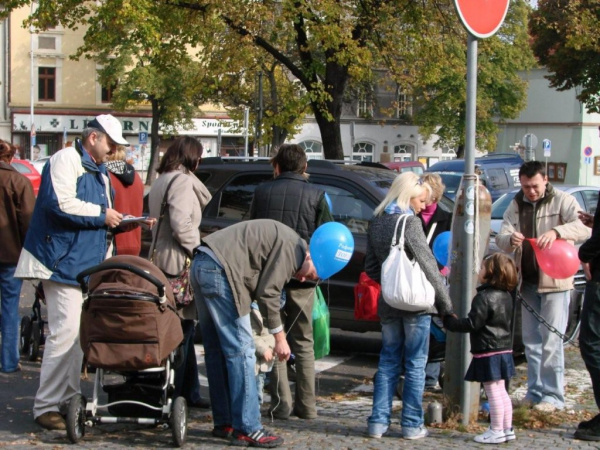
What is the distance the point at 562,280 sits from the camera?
22.4 feet

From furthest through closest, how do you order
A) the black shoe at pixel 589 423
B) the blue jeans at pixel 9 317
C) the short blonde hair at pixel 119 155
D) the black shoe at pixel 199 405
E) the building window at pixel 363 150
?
1. the building window at pixel 363 150
2. the blue jeans at pixel 9 317
3. the short blonde hair at pixel 119 155
4. the black shoe at pixel 199 405
5. the black shoe at pixel 589 423

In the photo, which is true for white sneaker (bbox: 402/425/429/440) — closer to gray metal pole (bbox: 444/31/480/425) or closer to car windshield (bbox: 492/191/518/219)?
gray metal pole (bbox: 444/31/480/425)

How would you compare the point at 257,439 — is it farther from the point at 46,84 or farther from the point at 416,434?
the point at 46,84

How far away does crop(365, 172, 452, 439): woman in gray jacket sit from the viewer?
5977 millimetres

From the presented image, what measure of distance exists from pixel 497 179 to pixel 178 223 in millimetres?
19612

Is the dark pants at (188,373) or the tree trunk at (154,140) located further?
the tree trunk at (154,140)

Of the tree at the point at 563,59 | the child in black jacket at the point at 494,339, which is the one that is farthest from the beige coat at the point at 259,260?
the tree at the point at 563,59

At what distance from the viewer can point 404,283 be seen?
5.82m

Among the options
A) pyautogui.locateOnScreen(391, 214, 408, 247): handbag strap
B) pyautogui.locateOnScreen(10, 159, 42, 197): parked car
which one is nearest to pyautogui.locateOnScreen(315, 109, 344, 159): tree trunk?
pyautogui.locateOnScreen(10, 159, 42, 197): parked car

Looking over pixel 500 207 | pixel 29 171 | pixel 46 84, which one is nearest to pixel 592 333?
pixel 500 207

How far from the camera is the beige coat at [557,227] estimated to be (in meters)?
6.82

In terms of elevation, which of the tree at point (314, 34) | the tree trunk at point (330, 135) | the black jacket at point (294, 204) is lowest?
the black jacket at point (294, 204)

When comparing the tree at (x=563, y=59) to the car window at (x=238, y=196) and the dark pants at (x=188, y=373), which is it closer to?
the car window at (x=238, y=196)

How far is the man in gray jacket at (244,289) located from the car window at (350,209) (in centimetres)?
305
